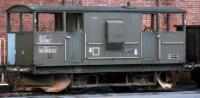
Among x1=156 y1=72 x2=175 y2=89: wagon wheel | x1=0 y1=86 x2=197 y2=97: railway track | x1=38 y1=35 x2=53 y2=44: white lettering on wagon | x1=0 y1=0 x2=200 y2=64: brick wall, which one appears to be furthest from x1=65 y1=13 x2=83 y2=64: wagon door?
x1=0 y1=0 x2=200 y2=64: brick wall

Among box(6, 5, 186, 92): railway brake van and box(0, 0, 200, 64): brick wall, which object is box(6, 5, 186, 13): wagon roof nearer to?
box(6, 5, 186, 92): railway brake van

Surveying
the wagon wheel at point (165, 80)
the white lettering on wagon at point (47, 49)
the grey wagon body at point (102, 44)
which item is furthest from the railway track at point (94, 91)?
the white lettering on wagon at point (47, 49)

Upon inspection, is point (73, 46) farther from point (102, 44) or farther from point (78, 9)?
point (78, 9)

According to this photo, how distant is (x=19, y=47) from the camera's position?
15.7m

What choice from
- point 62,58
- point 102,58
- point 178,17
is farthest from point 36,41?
point 178,17

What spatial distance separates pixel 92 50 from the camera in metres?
15.5

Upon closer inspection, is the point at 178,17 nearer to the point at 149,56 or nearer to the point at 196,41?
the point at 196,41

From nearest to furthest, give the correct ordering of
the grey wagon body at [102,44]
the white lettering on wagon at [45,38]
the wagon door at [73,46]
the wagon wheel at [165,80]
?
the white lettering on wagon at [45,38] < the grey wagon body at [102,44] < the wagon door at [73,46] < the wagon wheel at [165,80]

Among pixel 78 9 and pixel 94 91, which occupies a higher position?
pixel 78 9

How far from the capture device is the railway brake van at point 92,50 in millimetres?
15156

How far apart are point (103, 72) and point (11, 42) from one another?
2.57 metres

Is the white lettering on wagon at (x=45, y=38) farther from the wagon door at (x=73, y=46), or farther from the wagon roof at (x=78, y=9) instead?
the wagon roof at (x=78, y=9)

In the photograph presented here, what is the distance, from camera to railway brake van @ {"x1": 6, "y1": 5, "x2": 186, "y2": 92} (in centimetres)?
1516

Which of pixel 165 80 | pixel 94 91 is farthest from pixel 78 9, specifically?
pixel 165 80
